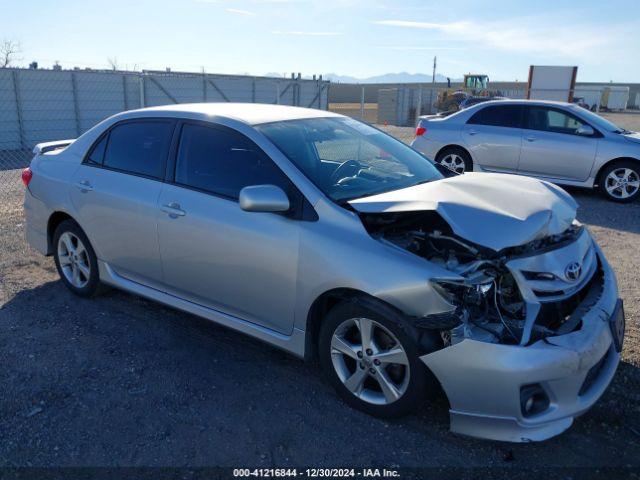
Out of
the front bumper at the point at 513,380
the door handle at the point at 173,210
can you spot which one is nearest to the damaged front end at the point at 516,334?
the front bumper at the point at 513,380

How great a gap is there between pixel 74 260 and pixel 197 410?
7.54 ft

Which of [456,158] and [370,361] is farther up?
[456,158]

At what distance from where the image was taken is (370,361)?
3.13 meters

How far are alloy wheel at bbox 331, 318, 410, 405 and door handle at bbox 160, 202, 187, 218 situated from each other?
1.41 metres

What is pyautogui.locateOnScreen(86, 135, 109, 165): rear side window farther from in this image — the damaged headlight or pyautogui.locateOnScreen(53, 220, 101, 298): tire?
the damaged headlight

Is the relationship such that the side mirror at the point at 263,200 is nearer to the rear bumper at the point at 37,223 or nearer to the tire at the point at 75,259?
the tire at the point at 75,259

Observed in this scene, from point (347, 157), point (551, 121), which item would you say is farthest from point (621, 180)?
point (347, 157)

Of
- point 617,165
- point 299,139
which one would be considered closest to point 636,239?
point 617,165

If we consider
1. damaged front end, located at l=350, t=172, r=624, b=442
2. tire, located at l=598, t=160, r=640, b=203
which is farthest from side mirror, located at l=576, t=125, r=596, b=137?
damaged front end, located at l=350, t=172, r=624, b=442

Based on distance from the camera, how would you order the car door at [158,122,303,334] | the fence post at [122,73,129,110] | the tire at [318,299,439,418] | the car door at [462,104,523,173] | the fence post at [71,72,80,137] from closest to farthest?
A: the tire at [318,299,439,418] < the car door at [158,122,303,334] < the car door at [462,104,523,173] < the fence post at [71,72,80,137] < the fence post at [122,73,129,110]

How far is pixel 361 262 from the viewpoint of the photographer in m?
3.05

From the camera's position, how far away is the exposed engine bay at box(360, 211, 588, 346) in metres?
2.85

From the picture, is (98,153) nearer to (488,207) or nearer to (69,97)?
(488,207)

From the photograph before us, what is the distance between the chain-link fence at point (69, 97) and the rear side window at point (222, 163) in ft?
35.7
